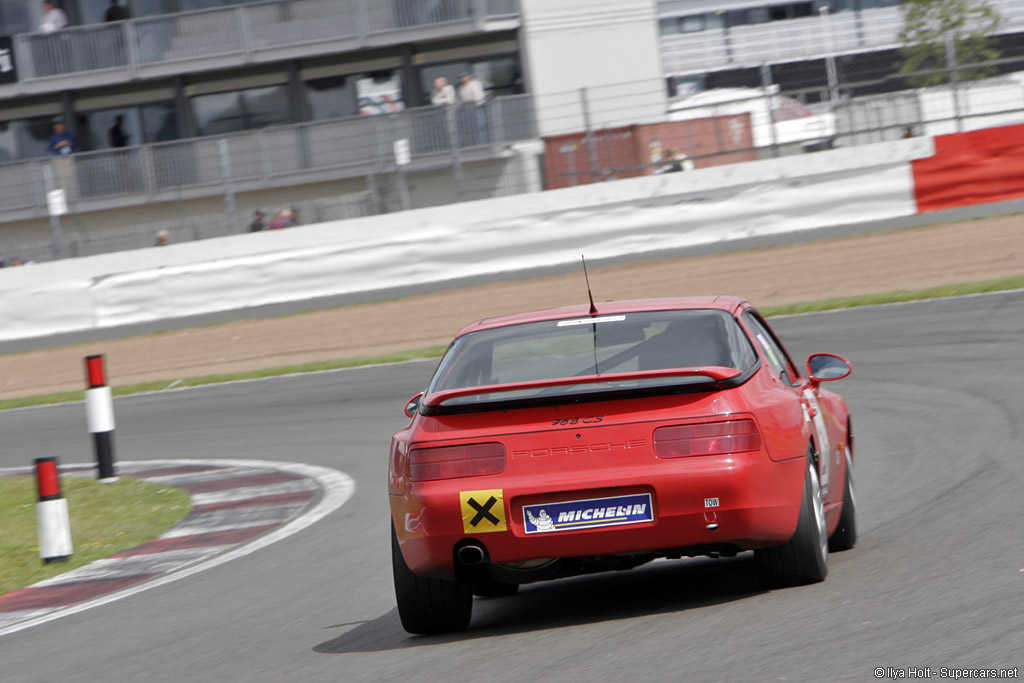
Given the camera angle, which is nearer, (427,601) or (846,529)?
(427,601)

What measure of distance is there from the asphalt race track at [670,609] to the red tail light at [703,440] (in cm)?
60

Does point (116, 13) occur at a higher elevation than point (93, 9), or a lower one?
lower

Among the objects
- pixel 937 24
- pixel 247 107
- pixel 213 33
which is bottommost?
pixel 247 107

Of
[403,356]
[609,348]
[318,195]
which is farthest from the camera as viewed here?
[318,195]

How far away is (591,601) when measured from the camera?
20.1 feet

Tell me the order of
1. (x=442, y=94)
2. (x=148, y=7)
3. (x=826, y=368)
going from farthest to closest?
(x=148, y=7) → (x=442, y=94) → (x=826, y=368)

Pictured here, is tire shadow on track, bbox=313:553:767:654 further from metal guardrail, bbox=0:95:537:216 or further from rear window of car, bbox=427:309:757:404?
metal guardrail, bbox=0:95:537:216

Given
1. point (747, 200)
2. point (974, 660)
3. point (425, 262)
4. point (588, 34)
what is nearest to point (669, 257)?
point (747, 200)

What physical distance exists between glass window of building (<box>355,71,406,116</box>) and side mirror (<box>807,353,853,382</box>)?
30407 millimetres

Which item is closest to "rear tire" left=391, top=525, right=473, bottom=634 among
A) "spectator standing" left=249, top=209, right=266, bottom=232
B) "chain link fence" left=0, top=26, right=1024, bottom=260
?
"chain link fence" left=0, top=26, right=1024, bottom=260

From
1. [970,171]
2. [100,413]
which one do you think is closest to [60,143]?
[970,171]

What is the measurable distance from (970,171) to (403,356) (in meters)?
9.92

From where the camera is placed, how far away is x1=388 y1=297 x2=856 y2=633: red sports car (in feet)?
17.0

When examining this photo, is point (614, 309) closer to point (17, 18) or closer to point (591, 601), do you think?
point (591, 601)
